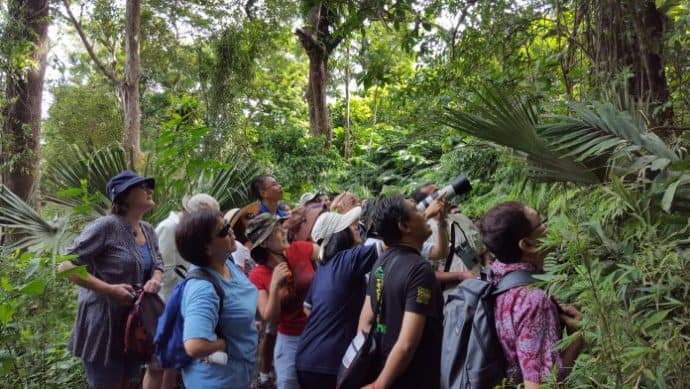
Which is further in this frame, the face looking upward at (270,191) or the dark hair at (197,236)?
the face looking upward at (270,191)

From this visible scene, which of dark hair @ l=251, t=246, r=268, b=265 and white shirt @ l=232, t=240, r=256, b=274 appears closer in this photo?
dark hair @ l=251, t=246, r=268, b=265

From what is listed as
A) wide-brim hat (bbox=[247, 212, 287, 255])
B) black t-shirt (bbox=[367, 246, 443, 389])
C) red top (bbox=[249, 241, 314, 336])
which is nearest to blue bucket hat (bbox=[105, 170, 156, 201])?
wide-brim hat (bbox=[247, 212, 287, 255])

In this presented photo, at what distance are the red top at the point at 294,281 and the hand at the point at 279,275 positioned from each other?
0.13m

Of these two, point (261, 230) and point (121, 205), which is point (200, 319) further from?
point (121, 205)

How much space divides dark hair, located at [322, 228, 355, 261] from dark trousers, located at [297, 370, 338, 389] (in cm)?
60

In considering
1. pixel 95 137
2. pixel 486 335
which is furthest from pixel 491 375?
pixel 95 137

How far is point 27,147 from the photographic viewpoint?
810cm

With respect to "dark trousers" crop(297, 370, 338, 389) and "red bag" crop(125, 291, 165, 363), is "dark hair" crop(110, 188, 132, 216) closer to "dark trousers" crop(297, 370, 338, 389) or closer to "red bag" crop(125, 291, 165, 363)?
"red bag" crop(125, 291, 165, 363)

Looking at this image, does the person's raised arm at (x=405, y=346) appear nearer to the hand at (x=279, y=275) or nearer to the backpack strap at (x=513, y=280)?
the backpack strap at (x=513, y=280)

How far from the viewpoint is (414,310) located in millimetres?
2375

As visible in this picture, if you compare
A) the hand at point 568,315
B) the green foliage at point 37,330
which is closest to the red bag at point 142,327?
the green foliage at point 37,330

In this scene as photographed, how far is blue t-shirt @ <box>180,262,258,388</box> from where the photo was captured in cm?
242

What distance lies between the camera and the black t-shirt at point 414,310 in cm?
241

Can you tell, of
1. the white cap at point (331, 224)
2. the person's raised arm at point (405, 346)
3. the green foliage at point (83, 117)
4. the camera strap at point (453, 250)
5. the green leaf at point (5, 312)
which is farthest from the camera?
the green foliage at point (83, 117)
